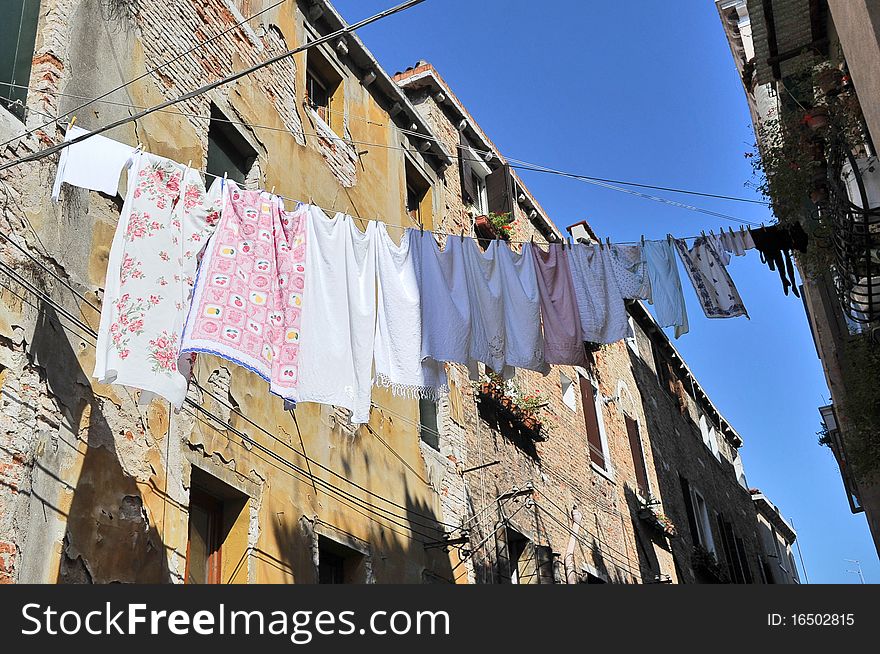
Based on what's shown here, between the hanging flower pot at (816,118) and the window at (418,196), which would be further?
the window at (418,196)

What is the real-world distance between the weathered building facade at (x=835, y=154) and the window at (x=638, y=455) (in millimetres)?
10051

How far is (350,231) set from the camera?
6.68 meters

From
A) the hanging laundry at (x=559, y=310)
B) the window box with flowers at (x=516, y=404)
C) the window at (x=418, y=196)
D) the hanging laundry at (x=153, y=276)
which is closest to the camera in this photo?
the hanging laundry at (x=153, y=276)

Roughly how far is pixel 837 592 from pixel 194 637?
10.9 ft

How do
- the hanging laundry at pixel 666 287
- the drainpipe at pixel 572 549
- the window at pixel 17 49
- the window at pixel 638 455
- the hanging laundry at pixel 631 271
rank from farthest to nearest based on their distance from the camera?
the window at pixel 638 455 < the drainpipe at pixel 572 549 < the hanging laundry at pixel 666 287 < the hanging laundry at pixel 631 271 < the window at pixel 17 49

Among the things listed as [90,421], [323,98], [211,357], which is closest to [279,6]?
[323,98]

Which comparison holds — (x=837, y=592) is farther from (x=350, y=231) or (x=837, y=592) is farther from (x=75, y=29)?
(x=75, y=29)

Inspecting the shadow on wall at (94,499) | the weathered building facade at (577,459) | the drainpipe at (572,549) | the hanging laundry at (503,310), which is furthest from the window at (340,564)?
the drainpipe at (572,549)

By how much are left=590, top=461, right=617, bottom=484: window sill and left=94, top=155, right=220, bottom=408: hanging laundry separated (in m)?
10.9

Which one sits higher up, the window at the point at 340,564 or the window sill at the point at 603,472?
the window sill at the point at 603,472

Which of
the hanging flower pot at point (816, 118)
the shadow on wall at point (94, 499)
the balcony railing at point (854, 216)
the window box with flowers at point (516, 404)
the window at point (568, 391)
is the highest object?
the window at point (568, 391)

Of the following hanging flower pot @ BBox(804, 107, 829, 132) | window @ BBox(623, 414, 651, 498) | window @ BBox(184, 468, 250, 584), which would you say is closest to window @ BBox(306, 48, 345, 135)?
window @ BBox(184, 468, 250, 584)

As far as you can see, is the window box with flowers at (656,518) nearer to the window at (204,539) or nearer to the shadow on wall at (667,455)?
the shadow on wall at (667,455)

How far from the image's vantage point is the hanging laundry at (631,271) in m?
7.98
